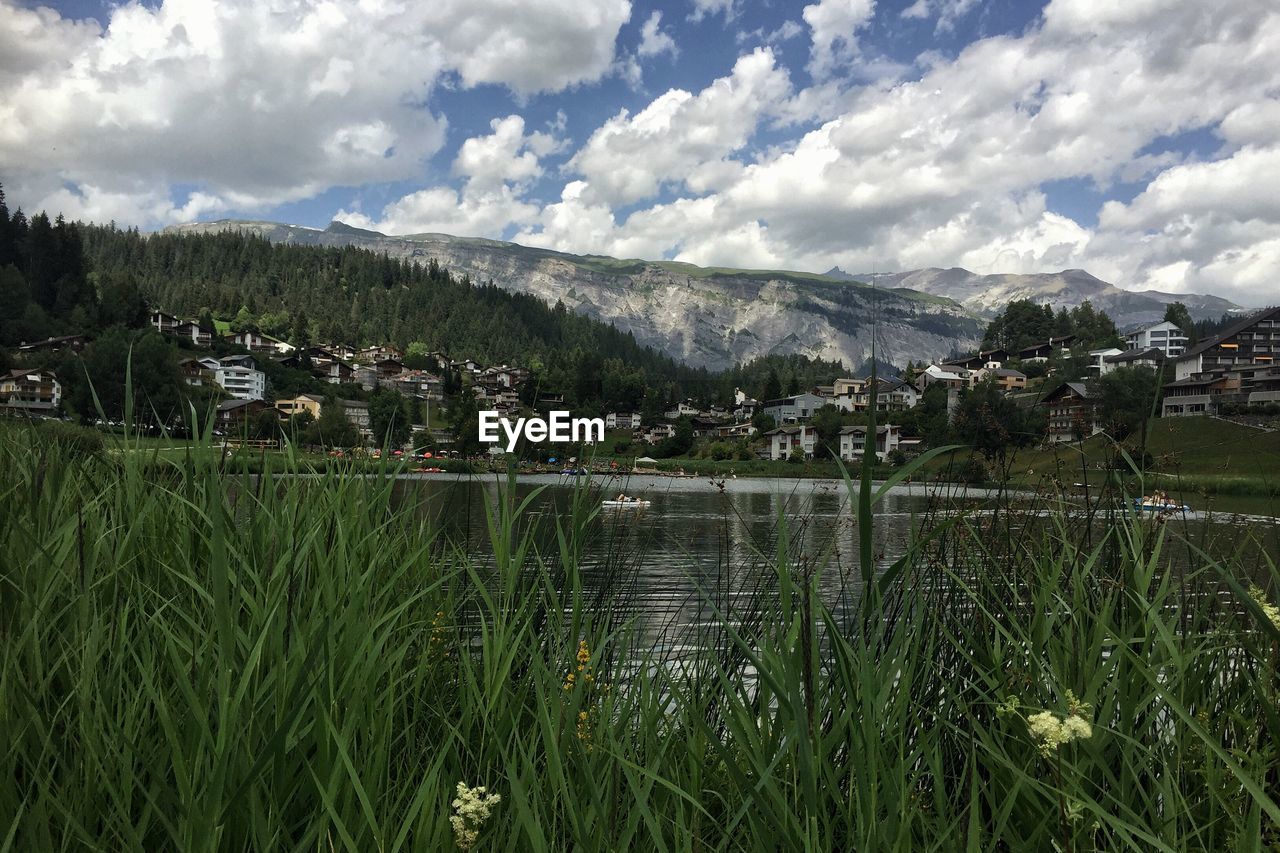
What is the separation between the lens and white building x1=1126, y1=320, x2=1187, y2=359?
138875 millimetres

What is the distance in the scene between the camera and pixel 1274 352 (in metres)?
105

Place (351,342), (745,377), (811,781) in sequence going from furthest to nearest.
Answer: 1. (745,377)
2. (351,342)
3. (811,781)

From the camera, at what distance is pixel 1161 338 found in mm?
141750

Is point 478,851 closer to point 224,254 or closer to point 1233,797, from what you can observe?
point 1233,797

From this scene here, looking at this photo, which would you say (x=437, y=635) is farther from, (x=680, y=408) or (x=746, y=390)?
(x=746, y=390)

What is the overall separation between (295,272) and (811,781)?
673ft

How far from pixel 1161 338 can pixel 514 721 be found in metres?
164

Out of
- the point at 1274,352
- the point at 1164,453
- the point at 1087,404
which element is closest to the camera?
the point at 1164,453

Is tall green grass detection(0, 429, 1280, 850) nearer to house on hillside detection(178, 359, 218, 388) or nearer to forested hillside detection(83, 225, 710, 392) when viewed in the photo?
house on hillside detection(178, 359, 218, 388)

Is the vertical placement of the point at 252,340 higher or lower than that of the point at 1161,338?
higher

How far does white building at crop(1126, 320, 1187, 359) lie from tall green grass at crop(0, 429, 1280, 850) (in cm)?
15535

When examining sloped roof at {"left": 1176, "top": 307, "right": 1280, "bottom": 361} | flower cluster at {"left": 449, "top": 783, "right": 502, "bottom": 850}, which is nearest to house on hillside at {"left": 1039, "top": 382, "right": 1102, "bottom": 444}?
flower cluster at {"left": 449, "top": 783, "right": 502, "bottom": 850}

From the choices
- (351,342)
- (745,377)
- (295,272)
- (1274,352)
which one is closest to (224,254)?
(295,272)

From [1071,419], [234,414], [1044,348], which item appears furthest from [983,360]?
[234,414]
